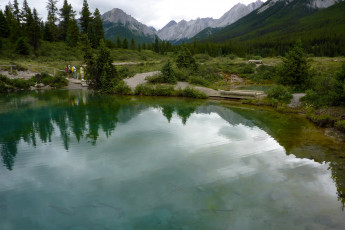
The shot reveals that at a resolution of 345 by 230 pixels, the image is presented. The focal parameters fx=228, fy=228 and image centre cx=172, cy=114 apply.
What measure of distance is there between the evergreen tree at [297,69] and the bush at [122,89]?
15.1 metres

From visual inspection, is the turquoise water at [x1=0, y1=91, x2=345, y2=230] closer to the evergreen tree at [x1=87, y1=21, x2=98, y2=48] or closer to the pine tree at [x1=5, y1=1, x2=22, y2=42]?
the pine tree at [x1=5, y1=1, x2=22, y2=42]

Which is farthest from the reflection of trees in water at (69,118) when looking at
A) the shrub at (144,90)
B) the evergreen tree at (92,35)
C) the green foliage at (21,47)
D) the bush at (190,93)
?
the evergreen tree at (92,35)

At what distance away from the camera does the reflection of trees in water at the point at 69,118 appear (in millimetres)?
10469

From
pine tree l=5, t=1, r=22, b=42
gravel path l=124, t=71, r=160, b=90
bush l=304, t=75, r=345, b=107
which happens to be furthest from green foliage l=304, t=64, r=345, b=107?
pine tree l=5, t=1, r=22, b=42

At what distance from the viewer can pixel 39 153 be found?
889 cm

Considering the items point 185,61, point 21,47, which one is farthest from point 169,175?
point 21,47

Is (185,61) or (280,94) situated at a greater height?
(185,61)

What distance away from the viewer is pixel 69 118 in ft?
46.7

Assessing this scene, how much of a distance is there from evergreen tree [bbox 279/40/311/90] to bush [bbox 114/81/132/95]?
49.5 feet

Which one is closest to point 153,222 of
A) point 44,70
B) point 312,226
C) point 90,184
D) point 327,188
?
point 90,184

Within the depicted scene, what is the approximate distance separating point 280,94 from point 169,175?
45.3ft

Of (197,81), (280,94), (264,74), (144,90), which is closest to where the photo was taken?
(280,94)

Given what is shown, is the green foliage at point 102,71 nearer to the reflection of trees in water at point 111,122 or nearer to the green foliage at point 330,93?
the reflection of trees in water at point 111,122

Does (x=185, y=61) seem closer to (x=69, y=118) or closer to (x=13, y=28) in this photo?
(x=69, y=118)
